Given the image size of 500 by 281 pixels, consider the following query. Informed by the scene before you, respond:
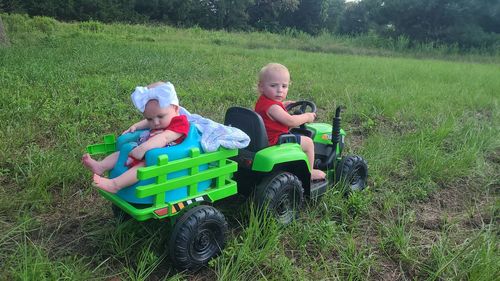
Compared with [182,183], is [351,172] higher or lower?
lower

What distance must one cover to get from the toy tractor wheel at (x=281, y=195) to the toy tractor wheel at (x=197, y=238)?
0.43 m

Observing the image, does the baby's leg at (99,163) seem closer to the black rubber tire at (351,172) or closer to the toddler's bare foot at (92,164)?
the toddler's bare foot at (92,164)

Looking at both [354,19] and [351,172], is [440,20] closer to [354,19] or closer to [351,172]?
[354,19]

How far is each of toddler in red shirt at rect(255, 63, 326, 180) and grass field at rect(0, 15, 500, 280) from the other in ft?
2.09

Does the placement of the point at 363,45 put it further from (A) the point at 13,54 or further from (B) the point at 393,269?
(B) the point at 393,269

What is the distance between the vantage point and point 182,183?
8.29 feet

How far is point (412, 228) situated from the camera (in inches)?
129

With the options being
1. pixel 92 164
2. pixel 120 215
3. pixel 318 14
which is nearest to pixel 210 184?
pixel 120 215

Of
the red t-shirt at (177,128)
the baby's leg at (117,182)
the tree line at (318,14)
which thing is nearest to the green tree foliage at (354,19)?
the tree line at (318,14)

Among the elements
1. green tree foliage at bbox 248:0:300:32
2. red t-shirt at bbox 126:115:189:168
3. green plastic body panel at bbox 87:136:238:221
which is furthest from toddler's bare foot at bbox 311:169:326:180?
green tree foliage at bbox 248:0:300:32

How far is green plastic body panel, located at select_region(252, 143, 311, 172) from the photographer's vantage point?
115 inches

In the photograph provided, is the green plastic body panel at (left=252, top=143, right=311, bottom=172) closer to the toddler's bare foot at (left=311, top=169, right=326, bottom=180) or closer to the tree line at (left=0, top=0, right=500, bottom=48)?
the toddler's bare foot at (left=311, top=169, right=326, bottom=180)

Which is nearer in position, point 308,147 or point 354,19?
point 308,147

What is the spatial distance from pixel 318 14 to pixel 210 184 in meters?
40.9
